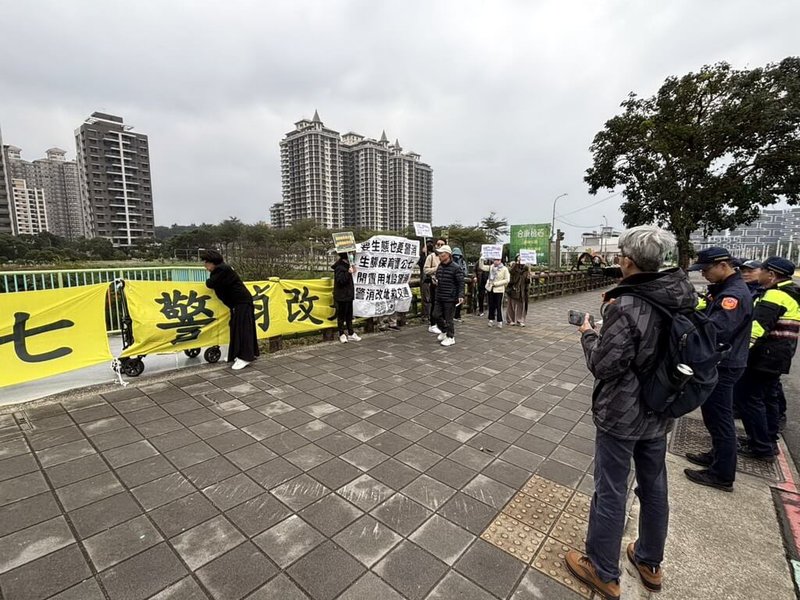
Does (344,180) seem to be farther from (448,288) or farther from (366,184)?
(448,288)

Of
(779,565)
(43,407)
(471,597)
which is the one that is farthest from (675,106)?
(43,407)

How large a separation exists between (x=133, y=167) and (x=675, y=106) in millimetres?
94843

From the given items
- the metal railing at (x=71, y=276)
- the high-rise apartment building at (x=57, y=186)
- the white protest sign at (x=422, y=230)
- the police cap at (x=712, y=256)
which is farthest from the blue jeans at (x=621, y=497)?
the high-rise apartment building at (x=57, y=186)

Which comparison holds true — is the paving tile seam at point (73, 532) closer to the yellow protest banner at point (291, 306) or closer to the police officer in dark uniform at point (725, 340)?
the yellow protest banner at point (291, 306)

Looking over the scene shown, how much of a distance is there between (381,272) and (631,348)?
5.86 meters

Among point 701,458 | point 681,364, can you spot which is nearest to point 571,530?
point 681,364

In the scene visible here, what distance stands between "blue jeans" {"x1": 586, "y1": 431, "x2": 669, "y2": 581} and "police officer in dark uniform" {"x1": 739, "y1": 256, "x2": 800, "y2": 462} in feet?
7.18

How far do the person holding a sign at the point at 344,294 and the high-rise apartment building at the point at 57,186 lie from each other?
11744 centimetres

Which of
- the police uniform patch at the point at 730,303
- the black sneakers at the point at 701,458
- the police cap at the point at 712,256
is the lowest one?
the black sneakers at the point at 701,458

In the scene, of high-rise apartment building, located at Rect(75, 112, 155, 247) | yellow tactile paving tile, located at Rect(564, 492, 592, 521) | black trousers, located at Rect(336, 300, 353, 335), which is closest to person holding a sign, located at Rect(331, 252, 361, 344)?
black trousers, located at Rect(336, 300, 353, 335)

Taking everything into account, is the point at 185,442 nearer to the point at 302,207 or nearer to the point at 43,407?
the point at 43,407

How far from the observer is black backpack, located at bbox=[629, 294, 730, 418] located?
66.5 inches

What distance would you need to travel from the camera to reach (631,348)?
174cm

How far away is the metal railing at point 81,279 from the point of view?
493cm
